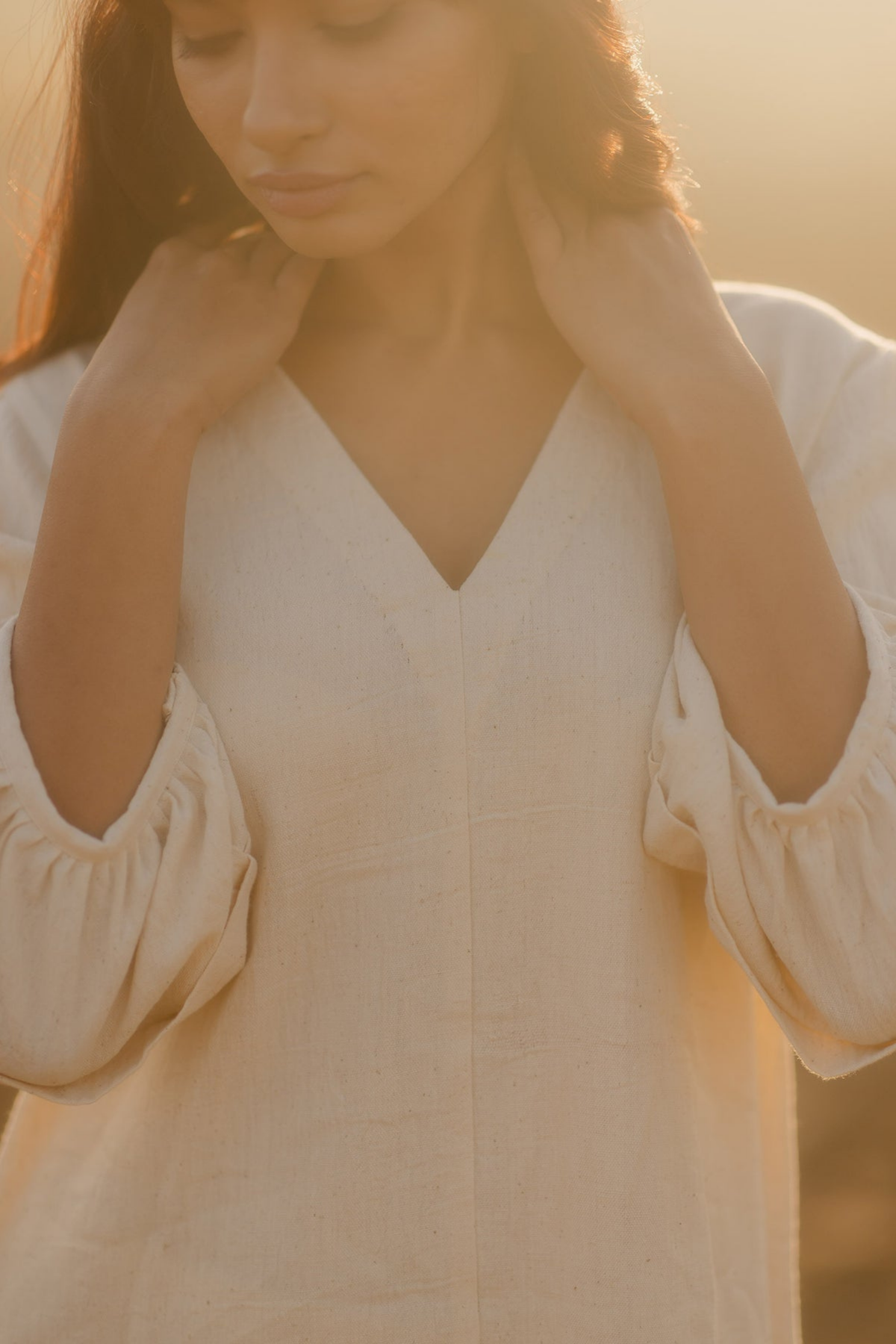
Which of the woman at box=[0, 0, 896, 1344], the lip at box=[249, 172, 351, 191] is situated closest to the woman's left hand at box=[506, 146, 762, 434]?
the woman at box=[0, 0, 896, 1344]

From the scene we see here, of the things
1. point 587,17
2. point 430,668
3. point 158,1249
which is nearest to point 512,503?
point 430,668

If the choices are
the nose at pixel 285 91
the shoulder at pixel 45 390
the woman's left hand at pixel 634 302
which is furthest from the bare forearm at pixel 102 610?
the woman's left hand at pixel 634 302

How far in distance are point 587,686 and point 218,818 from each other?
0.30 meters

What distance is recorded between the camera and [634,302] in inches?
48.4

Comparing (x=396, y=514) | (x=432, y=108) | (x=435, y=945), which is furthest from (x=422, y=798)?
(x=432, y=108)

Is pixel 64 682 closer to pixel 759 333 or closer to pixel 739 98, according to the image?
pixel 759 333

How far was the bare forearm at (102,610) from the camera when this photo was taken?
1.10 m

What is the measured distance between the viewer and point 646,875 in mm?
1171

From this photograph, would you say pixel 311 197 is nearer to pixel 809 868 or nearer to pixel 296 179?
pixel 296 179

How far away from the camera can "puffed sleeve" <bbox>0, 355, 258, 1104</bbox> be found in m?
1.07

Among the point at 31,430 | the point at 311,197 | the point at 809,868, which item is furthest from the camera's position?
the point at 31,430

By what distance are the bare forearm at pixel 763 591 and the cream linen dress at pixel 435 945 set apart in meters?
0.02

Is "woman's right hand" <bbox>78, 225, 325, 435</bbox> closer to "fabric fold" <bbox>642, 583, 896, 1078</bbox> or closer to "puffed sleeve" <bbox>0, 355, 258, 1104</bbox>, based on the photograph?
"puffed sleeve" <bbox>0, 355, 258, 1104</bbox>

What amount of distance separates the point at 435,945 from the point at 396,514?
1.18 feet
